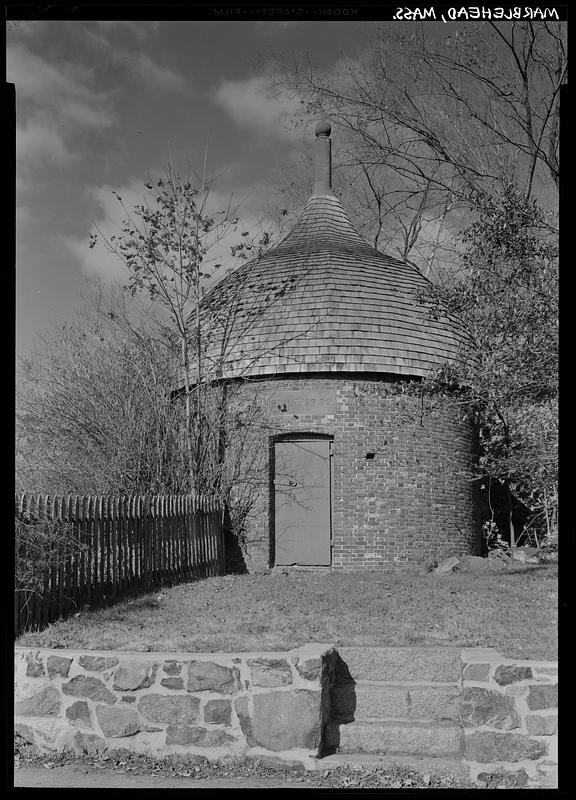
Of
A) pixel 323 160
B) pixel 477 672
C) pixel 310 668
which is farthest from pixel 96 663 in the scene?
pixel 323 160

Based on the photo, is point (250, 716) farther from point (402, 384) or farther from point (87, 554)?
point (402, 384)

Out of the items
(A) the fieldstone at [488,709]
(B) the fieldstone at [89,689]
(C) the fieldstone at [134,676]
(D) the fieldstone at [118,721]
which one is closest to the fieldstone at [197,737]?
(D) the fieldstone at [118,721]

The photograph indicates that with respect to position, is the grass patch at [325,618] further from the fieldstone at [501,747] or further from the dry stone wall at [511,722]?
the fieldstone at [501,747]

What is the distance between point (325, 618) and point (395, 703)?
2587 millimetres

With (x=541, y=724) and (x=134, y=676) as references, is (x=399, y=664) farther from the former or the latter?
(x=134, y=676)

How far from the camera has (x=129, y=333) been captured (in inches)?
624

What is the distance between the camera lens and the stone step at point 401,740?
607 cm

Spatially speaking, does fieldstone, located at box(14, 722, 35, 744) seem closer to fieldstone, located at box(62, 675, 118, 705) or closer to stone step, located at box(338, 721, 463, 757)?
fieldstone, located at box(62, 675, 118, 705)

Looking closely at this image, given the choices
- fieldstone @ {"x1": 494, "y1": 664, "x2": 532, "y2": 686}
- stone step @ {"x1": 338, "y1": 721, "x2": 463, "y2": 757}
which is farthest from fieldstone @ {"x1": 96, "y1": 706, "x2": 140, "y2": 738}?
fieldstone @ {"x1": 494, "y1": 664, "x2": 532, "y2": 686}

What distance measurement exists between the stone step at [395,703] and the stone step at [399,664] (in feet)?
0.51

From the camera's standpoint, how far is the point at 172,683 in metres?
6.04

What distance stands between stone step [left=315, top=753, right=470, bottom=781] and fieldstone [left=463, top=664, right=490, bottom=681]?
616mm

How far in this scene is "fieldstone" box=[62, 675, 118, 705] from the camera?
20.1ft
